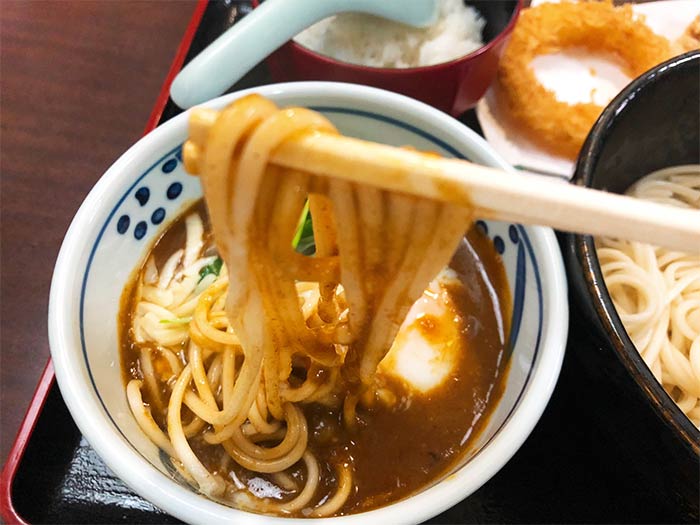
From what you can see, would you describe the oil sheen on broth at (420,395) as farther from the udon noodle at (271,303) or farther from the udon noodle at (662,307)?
the udon noodle at (662,307)

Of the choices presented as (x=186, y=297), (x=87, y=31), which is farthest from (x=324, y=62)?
(x=87, y=31)

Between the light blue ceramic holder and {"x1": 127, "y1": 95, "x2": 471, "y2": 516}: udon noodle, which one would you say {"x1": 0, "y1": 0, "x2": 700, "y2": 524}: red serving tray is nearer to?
{"x1": 127, "y1": 95, "x2": 471, "y2": 516}: udon noodle

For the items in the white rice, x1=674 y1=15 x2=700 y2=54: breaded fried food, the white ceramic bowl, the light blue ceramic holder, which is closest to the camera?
the white ceramic bowl

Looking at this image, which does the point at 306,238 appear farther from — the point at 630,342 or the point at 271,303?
the point at 630,342

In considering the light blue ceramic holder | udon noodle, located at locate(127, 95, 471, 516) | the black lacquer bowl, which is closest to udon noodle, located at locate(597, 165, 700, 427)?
the black lacquer bowl

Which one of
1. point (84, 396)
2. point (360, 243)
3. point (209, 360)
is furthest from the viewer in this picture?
A: point (209, 360)

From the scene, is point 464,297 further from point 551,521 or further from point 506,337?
point 551,521

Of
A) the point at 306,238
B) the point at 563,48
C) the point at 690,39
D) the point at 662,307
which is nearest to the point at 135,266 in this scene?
the point at 306,238
